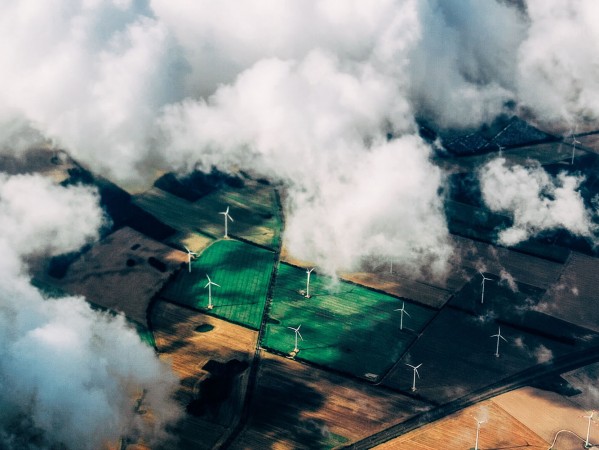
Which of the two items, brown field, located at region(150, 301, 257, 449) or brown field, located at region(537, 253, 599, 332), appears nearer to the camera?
brown field, located at region(150, 301, 257, 449)

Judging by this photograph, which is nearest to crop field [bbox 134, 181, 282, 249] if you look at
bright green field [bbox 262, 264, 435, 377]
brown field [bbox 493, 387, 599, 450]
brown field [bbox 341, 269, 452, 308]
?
bright green field [bbox 262, 264, 435, 377]

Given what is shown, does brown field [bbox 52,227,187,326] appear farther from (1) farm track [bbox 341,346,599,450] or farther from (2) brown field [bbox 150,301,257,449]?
(1) farm track [bbox 341,346,599,450]

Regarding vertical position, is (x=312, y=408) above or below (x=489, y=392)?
below

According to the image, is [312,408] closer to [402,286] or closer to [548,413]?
[548,413]

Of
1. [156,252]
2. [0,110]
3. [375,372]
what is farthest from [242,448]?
[0,110]

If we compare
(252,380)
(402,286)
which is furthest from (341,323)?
(252,380)

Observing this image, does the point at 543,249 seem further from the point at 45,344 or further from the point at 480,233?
the point at 45,344
